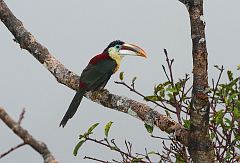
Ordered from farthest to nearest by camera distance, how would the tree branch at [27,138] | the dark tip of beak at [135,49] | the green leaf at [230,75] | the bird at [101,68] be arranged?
the dark tip of beak at [135,49], the bird at [101,68], the green leaf at [230,75], the tree branch at [27,138]

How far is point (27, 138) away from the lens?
1.62 meters

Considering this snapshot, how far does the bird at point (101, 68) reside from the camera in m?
4.01

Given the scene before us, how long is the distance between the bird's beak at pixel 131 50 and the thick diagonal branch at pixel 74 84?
2.01ft

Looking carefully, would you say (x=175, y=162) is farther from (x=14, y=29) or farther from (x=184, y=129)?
(x=14, y=29)

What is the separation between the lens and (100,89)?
157 inches

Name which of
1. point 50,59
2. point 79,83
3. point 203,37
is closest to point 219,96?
point 203,37

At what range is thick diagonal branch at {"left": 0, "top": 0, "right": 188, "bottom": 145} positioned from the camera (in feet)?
10.6

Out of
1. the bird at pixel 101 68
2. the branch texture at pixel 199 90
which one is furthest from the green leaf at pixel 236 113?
the bird at pixel 101 68

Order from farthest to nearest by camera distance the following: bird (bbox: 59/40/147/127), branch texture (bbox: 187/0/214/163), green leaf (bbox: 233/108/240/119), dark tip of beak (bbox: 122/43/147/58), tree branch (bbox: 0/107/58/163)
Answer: dark tip of beak (bbox: 122/43/147/58)
bird (bbox: 59/40/147/127)
green leaf (bbox: 233/108/240/119)
branch texture (bbox: 187/0/214/163)
tree branch (bbox: 0/107/58/163)

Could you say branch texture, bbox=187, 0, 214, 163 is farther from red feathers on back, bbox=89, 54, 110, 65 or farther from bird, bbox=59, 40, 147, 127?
red feathers on back, bbox=89, 54, 110, 65

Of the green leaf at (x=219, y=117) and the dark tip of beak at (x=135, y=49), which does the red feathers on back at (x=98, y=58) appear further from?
the green leaf at (x=219, y=117)

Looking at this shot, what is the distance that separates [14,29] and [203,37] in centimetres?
213

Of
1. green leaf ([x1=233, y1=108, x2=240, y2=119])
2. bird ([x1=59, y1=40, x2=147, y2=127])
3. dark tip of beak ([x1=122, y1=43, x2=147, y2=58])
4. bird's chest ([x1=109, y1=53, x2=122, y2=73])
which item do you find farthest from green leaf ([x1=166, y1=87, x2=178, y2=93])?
bird's chest ([x1=109, y1=53, x2=122, y2=73])

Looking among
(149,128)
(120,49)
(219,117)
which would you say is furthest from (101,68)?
(219,117)
